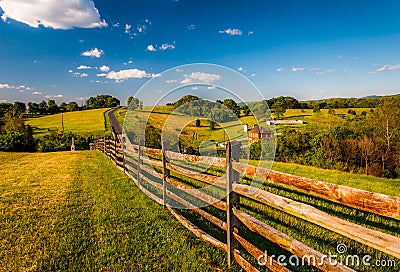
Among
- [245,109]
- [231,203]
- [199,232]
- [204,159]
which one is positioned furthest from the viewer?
[245,109]

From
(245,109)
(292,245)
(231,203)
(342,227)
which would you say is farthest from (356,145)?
(342,227)

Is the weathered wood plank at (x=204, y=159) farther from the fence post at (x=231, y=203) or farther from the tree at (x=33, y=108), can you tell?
the tree at (x=33, y=108)

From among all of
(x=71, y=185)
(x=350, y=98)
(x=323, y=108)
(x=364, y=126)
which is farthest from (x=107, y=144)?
(x=350, y=98)

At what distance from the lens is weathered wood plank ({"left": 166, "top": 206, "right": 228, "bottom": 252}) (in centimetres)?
408

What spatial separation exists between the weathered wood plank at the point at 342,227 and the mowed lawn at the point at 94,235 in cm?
141

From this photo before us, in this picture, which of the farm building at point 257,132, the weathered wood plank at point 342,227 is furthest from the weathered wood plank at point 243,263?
the farm building at point 257,132

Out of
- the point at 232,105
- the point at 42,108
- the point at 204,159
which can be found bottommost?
the point at 204,159

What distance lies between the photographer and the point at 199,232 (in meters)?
4.57

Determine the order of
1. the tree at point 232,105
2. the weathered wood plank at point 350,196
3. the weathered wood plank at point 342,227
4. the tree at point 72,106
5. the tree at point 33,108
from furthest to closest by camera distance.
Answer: the tree at point 72,106
the tree at point 33,108
the tree at point 232,105
the weathered wood plank at point 350,196
the weathered wood plank at point 342,227

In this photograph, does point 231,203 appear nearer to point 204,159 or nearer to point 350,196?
point 204,159

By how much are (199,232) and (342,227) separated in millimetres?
2837

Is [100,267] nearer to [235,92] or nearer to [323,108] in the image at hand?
[235,92]

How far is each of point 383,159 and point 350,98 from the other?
46607 millimetres

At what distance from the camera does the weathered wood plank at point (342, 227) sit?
1818 millimetres
